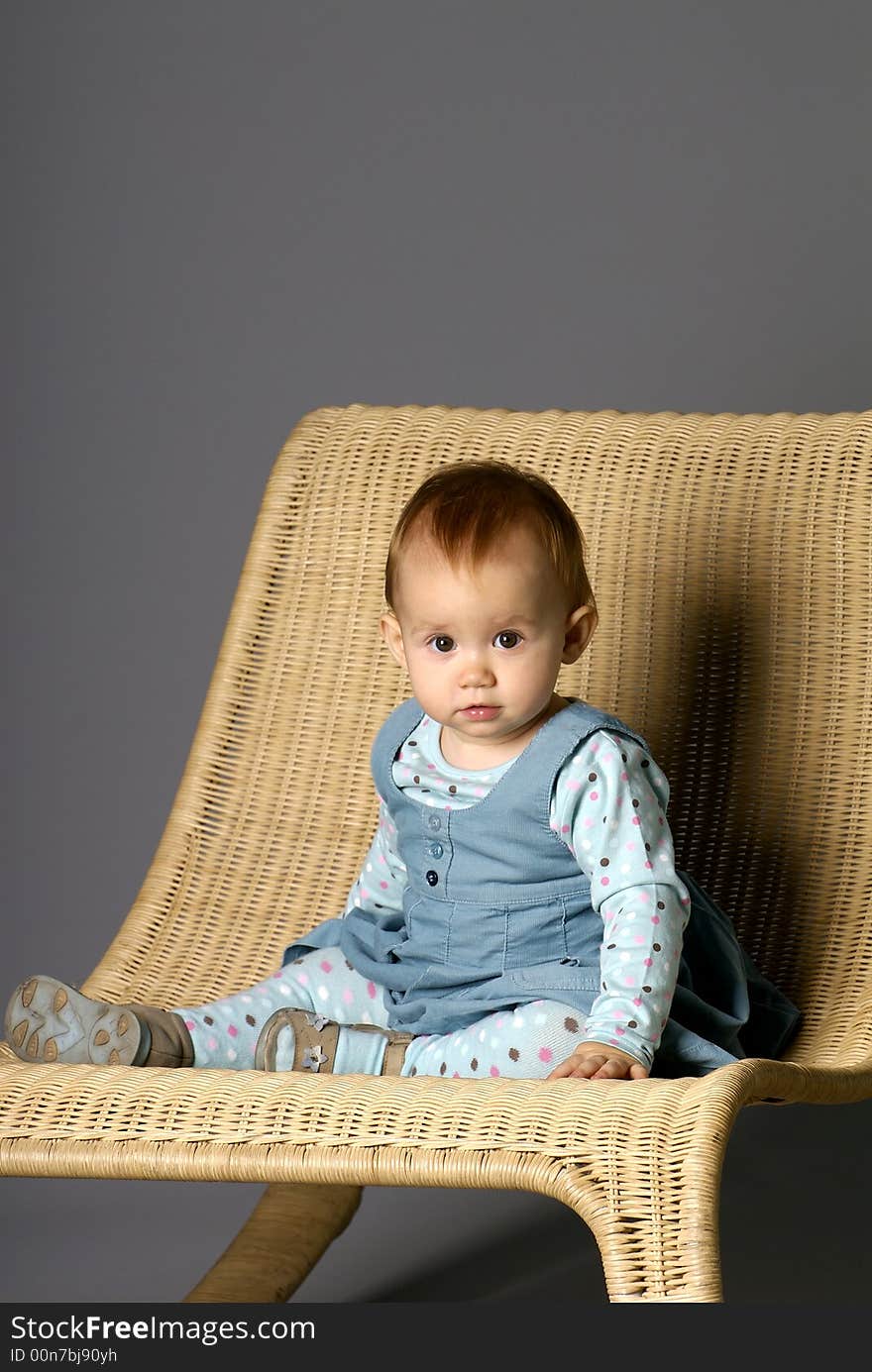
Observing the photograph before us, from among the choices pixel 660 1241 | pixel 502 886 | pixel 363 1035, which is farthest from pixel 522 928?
pixel 660 1241

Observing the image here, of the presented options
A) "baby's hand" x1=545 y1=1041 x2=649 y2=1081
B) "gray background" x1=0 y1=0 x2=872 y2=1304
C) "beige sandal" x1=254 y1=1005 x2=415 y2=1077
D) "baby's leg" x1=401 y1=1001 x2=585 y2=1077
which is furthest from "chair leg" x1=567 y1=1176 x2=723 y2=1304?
"gray background" x1=0 y1=0 x2=872 y2=1304

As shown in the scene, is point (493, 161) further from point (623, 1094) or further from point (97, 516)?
point (623, 1094)

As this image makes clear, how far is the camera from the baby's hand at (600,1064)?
4.54ft

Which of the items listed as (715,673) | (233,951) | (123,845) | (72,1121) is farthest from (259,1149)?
(123,845)

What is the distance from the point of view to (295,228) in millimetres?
3053

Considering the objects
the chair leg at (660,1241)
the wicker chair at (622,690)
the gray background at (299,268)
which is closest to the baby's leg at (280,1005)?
the wicker chair at (622,690)

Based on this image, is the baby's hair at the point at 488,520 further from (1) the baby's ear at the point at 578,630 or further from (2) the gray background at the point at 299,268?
(2) the gray background at the point at 299,268

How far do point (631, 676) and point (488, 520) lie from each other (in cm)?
51

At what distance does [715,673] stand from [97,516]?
55.4 inches

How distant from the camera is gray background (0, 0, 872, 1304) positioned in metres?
2.85

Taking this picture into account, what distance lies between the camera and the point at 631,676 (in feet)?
6.61

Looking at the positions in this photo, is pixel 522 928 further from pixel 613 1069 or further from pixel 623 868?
pixel 613 1069

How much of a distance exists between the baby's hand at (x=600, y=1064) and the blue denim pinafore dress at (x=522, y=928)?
0.12 meters

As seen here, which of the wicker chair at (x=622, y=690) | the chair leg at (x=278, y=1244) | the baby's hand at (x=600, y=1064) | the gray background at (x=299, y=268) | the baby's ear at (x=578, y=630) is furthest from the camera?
the gray background at (x=299, y=268)
